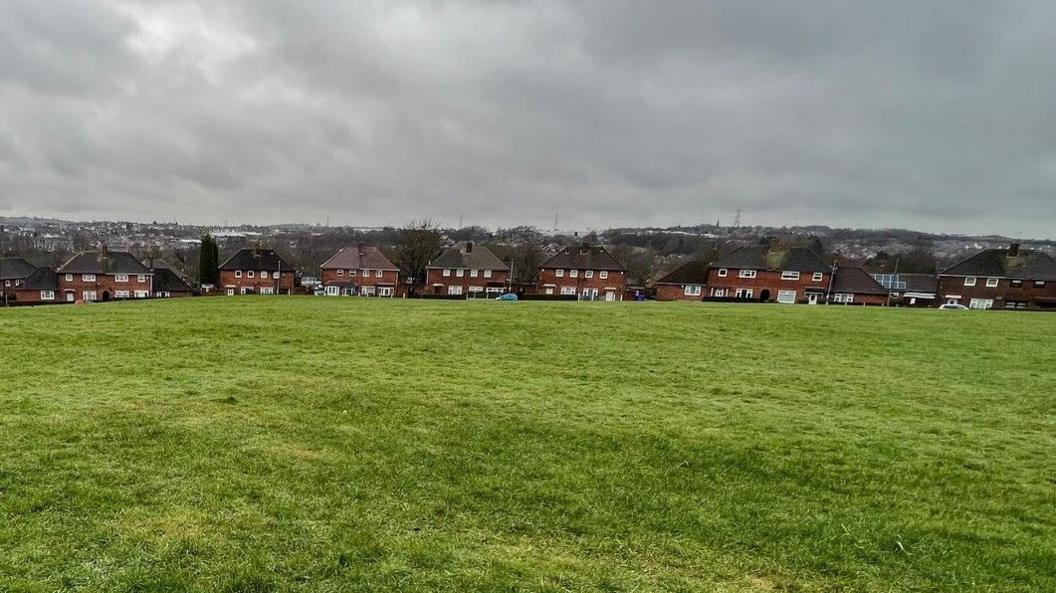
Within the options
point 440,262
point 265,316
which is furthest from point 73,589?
point 440,262

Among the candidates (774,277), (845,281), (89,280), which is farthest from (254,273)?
(845,281)

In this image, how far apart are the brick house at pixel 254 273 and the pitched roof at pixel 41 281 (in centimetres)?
1969

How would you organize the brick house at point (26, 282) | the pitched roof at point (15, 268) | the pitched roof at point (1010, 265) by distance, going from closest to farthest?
the pitched roof at point (1010, 265)
the brick house at point (26, 282)
the pitched roof at point (15, 268)

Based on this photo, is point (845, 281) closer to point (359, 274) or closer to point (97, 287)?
point (359, 274)

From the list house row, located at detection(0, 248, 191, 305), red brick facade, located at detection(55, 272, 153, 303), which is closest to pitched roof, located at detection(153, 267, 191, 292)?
house row, located at detection(0, 248, 191, 305)

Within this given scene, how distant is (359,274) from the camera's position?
69.2 m

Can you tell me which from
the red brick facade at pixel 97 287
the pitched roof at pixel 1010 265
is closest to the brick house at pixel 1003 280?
the pitched roof at pixel 1010 265

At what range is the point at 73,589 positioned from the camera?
4324 mm

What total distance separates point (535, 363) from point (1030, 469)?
1083cm

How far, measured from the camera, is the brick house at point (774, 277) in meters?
61.8

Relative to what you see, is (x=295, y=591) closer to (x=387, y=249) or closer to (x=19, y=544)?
(x=19, y=544)

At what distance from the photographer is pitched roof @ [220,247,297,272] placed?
2665 inches

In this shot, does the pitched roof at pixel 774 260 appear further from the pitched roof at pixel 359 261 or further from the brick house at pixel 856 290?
the pitched roof at pixel 359 261

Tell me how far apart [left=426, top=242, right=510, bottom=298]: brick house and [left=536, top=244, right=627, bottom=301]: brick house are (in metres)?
6.90
